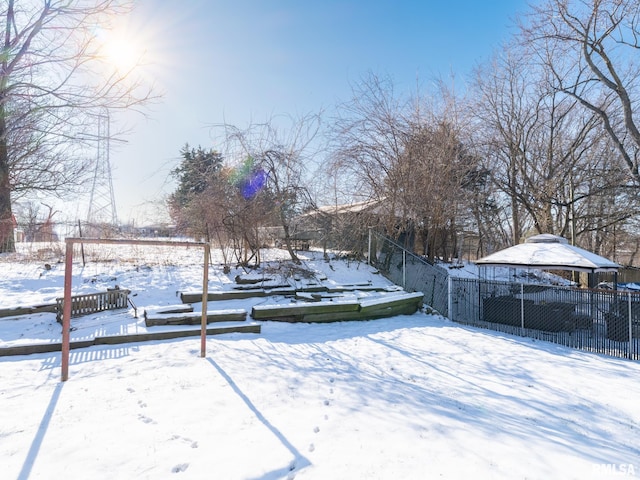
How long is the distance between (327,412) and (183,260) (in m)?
9.09

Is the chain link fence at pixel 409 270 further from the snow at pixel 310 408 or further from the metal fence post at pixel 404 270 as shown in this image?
the snow at pixel 310 408

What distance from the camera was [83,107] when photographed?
17.1 ft

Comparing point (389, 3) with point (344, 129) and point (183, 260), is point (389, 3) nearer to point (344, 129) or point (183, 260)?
point (344, 129)

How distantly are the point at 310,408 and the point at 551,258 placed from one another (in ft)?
21.5

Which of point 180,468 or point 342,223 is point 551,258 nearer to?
point 342,223

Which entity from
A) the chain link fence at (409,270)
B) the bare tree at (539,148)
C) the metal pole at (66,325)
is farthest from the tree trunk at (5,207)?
the bare tree at (539,148)

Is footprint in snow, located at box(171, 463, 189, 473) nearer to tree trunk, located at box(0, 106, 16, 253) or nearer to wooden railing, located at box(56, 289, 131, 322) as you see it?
wooden railing, located at box(56, 289, 131, 322)

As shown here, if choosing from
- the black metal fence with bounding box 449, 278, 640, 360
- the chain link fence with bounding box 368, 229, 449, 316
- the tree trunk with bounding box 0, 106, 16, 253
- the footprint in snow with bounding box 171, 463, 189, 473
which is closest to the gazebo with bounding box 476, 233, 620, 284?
the black metal fence with bounding box 449, 278, 640, 360

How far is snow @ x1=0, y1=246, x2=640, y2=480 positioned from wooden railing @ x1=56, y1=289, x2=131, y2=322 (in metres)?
0.34

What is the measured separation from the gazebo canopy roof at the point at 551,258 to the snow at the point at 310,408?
190 cm

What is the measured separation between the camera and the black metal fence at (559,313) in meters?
A: 6.07

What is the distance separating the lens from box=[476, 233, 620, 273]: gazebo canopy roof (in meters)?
6.92

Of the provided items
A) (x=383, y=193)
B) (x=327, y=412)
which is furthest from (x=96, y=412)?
(x=383, y=193)

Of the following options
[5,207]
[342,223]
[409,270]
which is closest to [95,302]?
[5,207]
